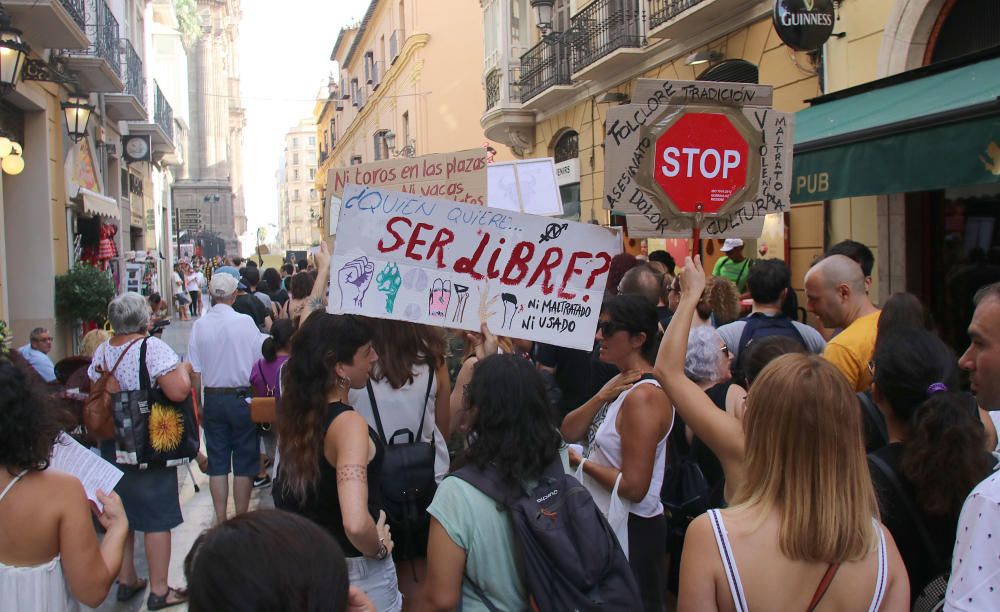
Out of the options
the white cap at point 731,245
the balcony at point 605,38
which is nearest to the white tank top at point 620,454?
the white cap at point 731,245

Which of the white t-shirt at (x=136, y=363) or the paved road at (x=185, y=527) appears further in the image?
the paved road at (x=185, y=527)

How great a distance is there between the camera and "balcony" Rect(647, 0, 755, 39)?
10859 mm

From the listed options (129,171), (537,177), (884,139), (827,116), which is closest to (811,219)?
(827,116)

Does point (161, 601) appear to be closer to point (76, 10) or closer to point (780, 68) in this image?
point (780, 68)

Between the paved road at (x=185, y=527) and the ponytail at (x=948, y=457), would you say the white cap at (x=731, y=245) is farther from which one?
the ponytail at (x=948, y=457)

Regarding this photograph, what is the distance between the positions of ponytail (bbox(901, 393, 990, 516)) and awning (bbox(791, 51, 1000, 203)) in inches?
155

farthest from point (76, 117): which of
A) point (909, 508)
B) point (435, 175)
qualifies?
point (909, 508)

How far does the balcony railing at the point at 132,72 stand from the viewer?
55.0 ft

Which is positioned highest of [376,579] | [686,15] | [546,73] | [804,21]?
[546,73]

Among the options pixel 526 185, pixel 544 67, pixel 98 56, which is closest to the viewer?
pixel 526 185

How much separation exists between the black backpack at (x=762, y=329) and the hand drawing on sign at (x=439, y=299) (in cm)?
209

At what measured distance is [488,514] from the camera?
2.63m

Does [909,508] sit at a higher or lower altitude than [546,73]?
lower

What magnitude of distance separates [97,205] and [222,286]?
29.8 ft
